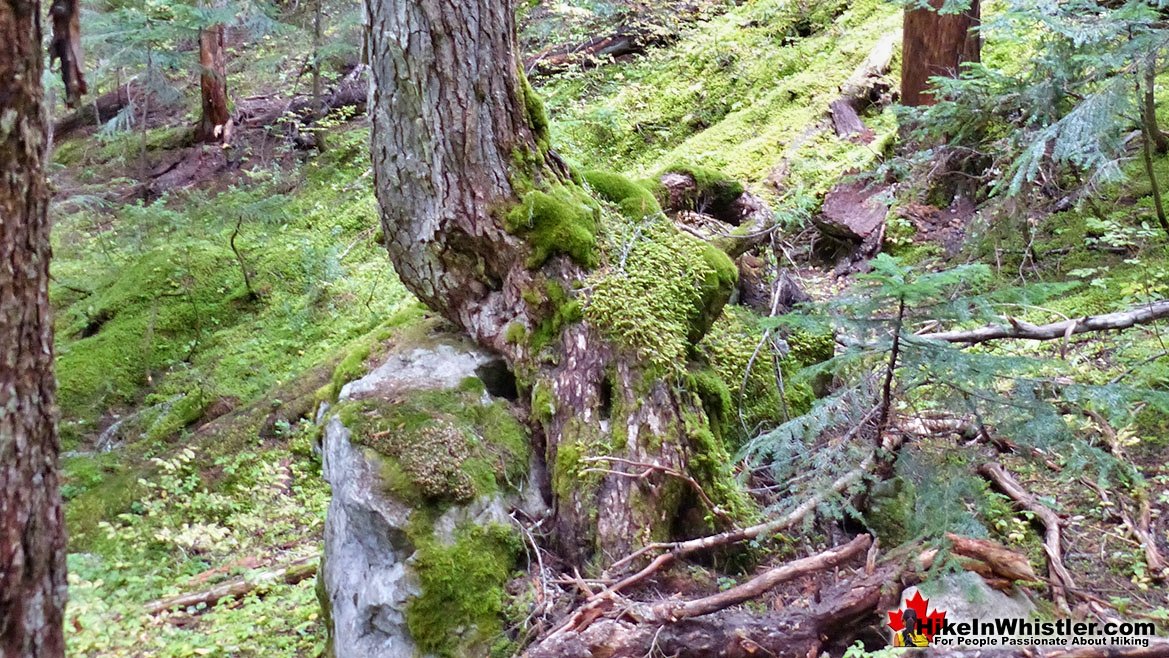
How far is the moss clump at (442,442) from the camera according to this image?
3.37 meters

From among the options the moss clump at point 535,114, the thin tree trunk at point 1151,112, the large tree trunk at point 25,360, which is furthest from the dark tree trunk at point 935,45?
the large tree trunk at point 25,360

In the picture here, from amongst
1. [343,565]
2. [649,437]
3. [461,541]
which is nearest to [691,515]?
[649,437]

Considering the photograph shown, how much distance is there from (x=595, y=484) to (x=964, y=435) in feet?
6.92

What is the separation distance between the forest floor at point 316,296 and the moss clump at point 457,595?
0.93 metres

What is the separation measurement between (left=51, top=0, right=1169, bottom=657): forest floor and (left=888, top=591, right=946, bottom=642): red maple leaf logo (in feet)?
1.13

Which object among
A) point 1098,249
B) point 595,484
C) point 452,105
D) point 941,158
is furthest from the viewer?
point 941,158

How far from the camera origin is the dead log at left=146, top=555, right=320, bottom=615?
4.17 m

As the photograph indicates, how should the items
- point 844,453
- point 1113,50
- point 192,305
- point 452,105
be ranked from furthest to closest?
1. point 192,305
2. point 1113,50
3. point 452,105
4. point 844,453

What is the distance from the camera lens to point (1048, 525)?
336 centimetres

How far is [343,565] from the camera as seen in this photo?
3387mm

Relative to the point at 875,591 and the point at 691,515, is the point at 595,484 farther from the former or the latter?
the point at 875,591

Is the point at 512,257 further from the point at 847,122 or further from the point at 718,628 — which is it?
the point at 847,122

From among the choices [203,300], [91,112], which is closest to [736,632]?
[203,300]

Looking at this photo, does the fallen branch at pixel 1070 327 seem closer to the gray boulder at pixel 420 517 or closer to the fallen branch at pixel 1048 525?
the fallen branch at pixel 1048 525
